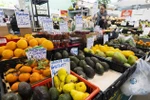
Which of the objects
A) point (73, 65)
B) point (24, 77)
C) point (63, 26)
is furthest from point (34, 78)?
point (63, 26)

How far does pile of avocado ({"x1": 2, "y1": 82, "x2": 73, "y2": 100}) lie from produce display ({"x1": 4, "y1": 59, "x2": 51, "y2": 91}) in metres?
0.11

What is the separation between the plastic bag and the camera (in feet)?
3.38

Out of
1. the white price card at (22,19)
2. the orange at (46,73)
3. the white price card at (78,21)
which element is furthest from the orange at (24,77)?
the white price card at (78,21)

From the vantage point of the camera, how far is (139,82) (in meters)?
1.06

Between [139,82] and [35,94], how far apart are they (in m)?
1.01

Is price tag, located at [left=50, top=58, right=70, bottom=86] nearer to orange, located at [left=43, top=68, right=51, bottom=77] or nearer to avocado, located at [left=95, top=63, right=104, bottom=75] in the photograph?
orange, located at [left=43, top=68, right=51, bottom=77]

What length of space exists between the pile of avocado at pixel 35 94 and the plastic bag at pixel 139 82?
74cm

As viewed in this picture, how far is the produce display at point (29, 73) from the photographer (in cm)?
70

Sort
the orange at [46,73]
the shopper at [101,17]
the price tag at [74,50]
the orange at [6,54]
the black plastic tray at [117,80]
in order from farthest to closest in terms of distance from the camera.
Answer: the shopper at [101,17] → the price tag at [74,50] → the orange at [6,54] → the orange at [46,73] → the black plastic tray at [117,80]

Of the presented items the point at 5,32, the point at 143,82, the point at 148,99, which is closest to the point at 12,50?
the point at 5,32

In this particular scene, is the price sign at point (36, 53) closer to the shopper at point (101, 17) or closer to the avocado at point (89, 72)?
the avocado at point (89, 72)

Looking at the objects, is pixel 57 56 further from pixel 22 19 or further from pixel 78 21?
pixel 78 21

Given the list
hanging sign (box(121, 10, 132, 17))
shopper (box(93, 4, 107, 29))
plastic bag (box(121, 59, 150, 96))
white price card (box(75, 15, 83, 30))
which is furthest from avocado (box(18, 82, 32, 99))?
hanging sign (box(121, 10, 132, 17))

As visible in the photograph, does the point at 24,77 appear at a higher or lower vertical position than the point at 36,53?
lower
